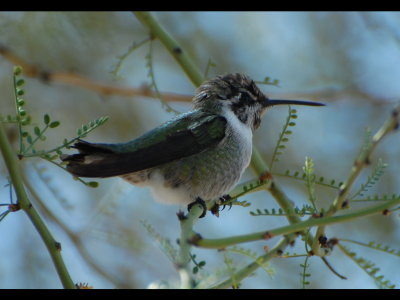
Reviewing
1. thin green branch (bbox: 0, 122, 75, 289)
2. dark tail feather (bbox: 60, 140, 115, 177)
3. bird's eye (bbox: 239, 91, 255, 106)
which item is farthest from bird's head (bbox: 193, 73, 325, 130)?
thin green branch (bbox: 0, 122, 75, 289)

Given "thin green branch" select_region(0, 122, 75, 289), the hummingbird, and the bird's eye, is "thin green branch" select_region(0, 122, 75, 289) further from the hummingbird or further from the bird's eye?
the bird's eye

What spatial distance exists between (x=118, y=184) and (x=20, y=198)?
166cm

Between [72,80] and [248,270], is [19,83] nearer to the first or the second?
[248,270]

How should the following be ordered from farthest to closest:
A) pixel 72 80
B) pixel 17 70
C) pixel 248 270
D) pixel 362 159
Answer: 1. pixel 72 80
2. pixel 17 70
3. pixel 248 270
4. pixel 362 159

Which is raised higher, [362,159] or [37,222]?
[37,222]

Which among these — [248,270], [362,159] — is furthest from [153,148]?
[362,159]

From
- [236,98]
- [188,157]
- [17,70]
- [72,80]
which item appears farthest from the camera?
[72,80]

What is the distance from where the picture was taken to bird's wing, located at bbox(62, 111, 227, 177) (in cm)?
318

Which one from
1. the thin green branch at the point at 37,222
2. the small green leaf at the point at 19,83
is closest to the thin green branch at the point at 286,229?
the thin green branch at the point at 37,222

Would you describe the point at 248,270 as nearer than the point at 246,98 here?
Yes

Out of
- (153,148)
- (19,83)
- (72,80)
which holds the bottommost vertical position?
(19,83)

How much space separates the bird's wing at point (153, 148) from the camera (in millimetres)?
3182

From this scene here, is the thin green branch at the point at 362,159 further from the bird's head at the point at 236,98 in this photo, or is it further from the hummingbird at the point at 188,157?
the bird's head at the point at 236,98

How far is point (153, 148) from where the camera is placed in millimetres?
3707
